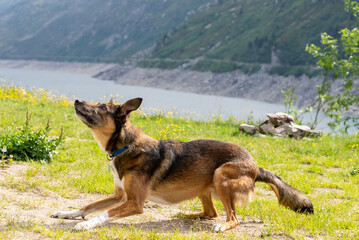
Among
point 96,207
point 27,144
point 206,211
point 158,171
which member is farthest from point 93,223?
point 27,144

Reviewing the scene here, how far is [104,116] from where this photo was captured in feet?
20.8

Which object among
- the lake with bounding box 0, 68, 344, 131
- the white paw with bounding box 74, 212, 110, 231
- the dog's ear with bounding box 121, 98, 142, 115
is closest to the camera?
the white paw with bounding box 74, 212, 110, 231

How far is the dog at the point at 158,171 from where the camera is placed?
6282 mm

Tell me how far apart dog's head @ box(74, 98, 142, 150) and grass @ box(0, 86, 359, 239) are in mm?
1474

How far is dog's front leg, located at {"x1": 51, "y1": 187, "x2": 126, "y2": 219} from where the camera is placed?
648 cm

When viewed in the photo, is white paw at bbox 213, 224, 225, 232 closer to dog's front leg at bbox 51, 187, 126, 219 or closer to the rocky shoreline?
dog's front leg at bbox 51, 187, 126, 219

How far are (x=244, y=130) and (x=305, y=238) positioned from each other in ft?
36.5

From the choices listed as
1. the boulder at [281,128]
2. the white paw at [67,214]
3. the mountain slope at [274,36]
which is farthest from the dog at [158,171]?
the mountain slope at [274,36]

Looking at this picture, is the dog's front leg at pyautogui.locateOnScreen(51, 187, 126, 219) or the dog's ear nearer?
the dog's ear

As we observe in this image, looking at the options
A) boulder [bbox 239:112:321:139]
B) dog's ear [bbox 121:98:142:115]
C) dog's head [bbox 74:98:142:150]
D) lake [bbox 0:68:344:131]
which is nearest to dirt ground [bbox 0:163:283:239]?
dog's head [bbox 74:98:142:150]

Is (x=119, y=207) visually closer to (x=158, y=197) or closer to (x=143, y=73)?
(x=158, y=197)

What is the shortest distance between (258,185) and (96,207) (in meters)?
4.58

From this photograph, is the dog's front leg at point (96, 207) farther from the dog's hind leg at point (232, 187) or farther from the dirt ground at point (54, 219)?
the dog's hind leg at point (232, 187)

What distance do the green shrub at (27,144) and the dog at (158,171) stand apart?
3.58 meters
